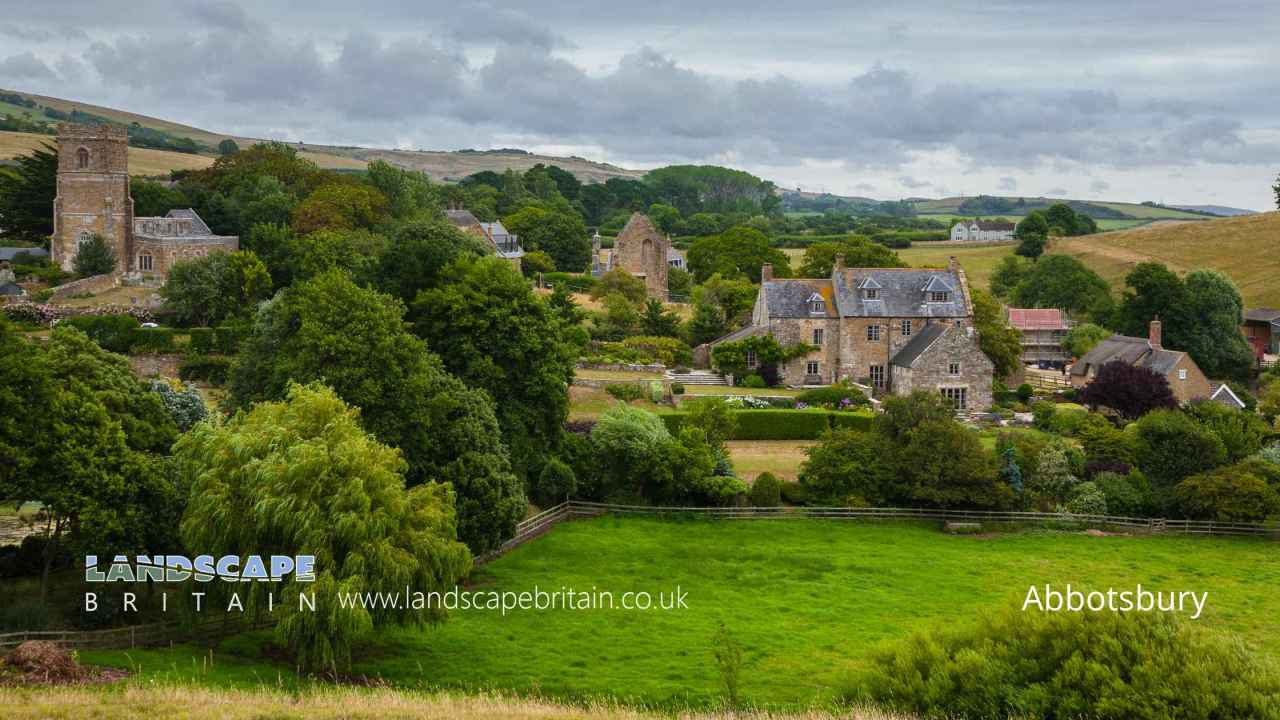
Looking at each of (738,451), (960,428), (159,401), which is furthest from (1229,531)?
(159,401)

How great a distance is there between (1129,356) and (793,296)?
776 inches

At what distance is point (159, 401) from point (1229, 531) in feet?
123

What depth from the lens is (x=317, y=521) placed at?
27297 mm

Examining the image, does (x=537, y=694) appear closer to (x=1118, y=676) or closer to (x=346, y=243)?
(x=1118, y=676)

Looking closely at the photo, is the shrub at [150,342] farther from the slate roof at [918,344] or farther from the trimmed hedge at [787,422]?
the slate roof at [918,344]

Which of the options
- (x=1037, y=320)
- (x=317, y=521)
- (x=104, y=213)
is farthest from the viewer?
(x=1037, y=320)

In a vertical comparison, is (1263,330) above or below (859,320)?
below

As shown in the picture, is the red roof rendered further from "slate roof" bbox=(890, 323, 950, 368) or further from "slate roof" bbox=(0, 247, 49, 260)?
"slate roof" bbox=(0, 247, 49, 260)

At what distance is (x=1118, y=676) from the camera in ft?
73.2

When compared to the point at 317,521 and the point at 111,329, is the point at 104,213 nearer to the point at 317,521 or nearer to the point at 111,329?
the point at 111,329

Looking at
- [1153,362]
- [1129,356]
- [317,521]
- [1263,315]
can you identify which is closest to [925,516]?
[317,521]

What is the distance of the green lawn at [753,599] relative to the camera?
90.6 ft

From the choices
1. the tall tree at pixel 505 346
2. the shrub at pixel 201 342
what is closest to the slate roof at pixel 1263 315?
the tall tree at pixel 505 346

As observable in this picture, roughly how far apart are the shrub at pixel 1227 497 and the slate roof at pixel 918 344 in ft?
66.7
